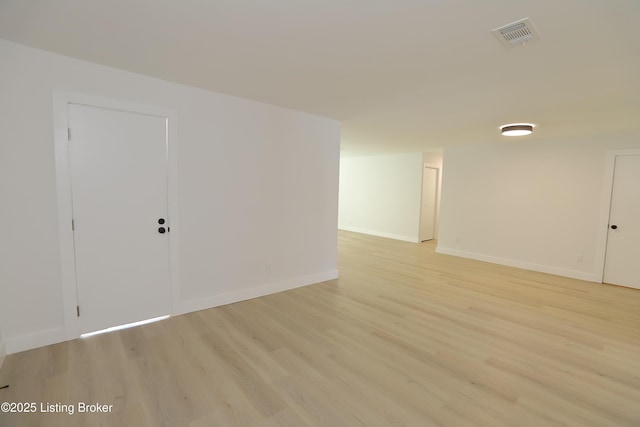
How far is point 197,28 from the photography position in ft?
6.34

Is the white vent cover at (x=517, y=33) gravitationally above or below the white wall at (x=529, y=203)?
above

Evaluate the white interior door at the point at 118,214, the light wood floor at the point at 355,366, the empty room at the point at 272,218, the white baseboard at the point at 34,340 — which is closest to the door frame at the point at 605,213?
the empty room at the point at 272,218

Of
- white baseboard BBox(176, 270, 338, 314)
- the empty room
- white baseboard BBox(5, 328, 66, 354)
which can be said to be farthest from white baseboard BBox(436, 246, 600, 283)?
white baseboard BBox(5, 328, 66, 354)

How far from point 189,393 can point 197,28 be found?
99.6 inches

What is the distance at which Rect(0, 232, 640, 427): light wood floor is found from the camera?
1845 millimetres

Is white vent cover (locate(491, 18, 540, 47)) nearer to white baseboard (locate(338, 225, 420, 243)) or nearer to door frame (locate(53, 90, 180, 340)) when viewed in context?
door frame (locate(53, 90, 180, 340))

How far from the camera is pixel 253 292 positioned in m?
3.71

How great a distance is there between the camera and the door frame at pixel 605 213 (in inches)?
184

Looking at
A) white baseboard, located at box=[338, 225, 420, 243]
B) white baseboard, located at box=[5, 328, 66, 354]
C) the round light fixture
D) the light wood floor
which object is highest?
the round light fixture

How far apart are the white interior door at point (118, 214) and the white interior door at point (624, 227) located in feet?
22.1

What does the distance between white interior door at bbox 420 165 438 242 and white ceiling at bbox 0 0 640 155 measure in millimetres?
4423

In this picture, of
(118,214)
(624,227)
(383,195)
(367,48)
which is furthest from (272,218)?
(624,227)

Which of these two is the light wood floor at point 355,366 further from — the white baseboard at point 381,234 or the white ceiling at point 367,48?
the white baseboard at point 381,234

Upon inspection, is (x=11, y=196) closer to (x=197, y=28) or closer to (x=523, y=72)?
(x=197, y=28)
